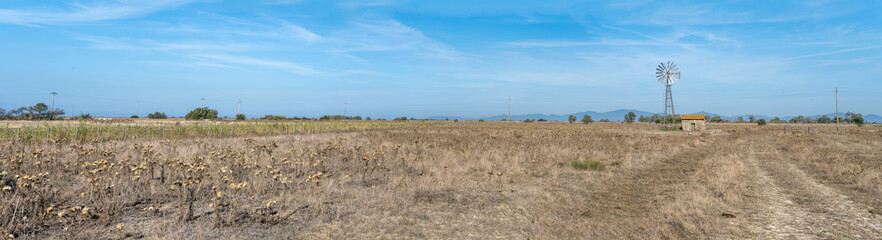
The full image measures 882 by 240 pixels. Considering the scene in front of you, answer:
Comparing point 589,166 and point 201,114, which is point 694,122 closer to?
point 589,166

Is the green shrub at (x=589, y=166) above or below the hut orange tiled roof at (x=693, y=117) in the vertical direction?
below

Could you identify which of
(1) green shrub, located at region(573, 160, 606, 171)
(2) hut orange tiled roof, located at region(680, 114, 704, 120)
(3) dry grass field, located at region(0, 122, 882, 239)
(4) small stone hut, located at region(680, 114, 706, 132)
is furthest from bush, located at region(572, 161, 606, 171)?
(2) hut orange tiled roof, located at region(680, 114, 704, 120)

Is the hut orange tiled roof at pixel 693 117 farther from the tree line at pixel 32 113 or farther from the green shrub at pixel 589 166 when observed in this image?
the tree line at pixel 32 113

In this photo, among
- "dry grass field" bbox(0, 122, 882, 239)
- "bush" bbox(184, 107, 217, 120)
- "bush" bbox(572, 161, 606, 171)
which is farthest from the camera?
"bush" bbox(184, 107, 217, 120)

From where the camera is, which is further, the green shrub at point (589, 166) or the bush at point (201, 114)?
the bush at point (201, 114)

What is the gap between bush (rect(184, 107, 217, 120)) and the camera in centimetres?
8500

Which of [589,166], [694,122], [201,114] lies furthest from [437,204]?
[201,114]

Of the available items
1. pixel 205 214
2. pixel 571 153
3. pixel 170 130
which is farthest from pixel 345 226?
pixel 170 130

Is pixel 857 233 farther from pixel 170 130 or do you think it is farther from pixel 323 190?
pixel 170 130

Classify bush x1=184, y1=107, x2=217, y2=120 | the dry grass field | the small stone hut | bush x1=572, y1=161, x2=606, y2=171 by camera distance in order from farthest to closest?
bush x1=184, y1=107, x2=217, y2=120 < the small stone hut < bush x1=572, y1=161, x2=606, y2=171 < the dry grass field

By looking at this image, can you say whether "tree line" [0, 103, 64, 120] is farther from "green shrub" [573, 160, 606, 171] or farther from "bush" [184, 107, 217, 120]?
"green shrub" [573, 160, 606, 171]

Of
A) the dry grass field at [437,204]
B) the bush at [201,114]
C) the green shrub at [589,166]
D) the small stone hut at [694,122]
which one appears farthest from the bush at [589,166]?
the bush at [201,114]

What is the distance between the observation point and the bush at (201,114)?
85000 millimetres

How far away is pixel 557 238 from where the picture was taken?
5.75m
